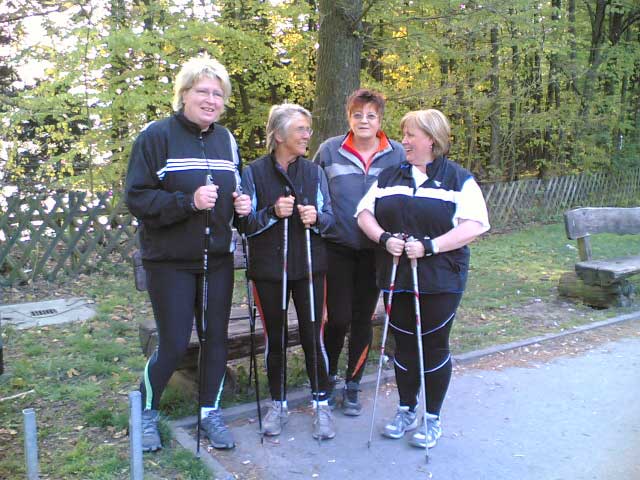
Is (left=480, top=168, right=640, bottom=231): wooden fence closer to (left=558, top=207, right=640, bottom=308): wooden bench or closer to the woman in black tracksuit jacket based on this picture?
(left=558, top=207, right=640, bottom=308): wooden bench

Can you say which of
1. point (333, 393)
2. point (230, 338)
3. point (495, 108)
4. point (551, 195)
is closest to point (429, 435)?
point (333, 393)

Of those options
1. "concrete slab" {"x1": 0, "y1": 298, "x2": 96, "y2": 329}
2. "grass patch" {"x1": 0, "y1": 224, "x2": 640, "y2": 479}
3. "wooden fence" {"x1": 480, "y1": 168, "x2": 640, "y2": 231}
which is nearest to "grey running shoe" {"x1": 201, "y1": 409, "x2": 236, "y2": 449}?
"grass patch" {"x1": 0, "y1": 224, "x2": 640, "y2": 479}

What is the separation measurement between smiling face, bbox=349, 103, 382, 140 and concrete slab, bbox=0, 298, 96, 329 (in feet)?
11.5

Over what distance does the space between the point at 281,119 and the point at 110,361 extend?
7.78ft

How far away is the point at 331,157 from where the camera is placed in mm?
3418

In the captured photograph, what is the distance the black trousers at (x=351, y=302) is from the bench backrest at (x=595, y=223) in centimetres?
336

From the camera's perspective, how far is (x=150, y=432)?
3012 mm

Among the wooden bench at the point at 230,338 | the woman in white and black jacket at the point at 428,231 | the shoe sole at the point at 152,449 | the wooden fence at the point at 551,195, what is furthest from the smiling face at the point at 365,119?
the wooden fence at the point at 551,195

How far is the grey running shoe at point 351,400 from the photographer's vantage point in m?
3.54

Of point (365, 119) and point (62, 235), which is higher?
point (365, 119)

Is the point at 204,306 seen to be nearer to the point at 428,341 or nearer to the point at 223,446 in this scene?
the point at 223,446

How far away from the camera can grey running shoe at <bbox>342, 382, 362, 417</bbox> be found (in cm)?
354

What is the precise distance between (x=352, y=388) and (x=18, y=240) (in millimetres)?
5165

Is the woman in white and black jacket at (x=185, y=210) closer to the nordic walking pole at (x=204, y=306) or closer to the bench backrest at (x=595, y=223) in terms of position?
the nordic walking pole at (x=204, y=306)
